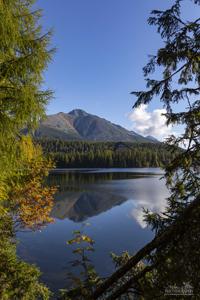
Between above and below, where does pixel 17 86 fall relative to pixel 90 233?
above

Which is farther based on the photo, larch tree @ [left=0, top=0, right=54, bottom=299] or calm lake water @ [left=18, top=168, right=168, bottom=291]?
calm lake water @ [left=18, top=168, right=168, bottom=291]

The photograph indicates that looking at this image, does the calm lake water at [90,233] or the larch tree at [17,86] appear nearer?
the larch tree at [17,86]

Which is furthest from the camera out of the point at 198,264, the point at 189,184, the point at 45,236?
the point at 45,236

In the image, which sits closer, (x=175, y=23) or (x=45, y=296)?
(x=175, y=23)

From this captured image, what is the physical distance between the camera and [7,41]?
20.2 ft

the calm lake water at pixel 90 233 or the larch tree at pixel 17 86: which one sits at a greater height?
the larch tree at pixel 17 86

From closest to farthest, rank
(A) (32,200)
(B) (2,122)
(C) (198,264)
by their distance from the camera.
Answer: (C) (198,264), (B) (2,122), (A) (32,200)

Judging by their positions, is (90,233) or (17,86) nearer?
(17,86)

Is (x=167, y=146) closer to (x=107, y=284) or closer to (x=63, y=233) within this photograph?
(x=107, y=284)

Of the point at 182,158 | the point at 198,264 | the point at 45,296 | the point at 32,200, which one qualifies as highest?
the point at 182,158

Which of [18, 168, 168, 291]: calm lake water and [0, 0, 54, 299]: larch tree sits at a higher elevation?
[0, 0, 54, 299]: larch tree

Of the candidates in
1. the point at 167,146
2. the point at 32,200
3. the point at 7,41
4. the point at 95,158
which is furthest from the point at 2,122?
the point at 95,158

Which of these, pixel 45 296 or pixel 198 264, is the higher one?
pixel 198 264

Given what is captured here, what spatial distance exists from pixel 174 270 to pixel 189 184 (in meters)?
1.68
